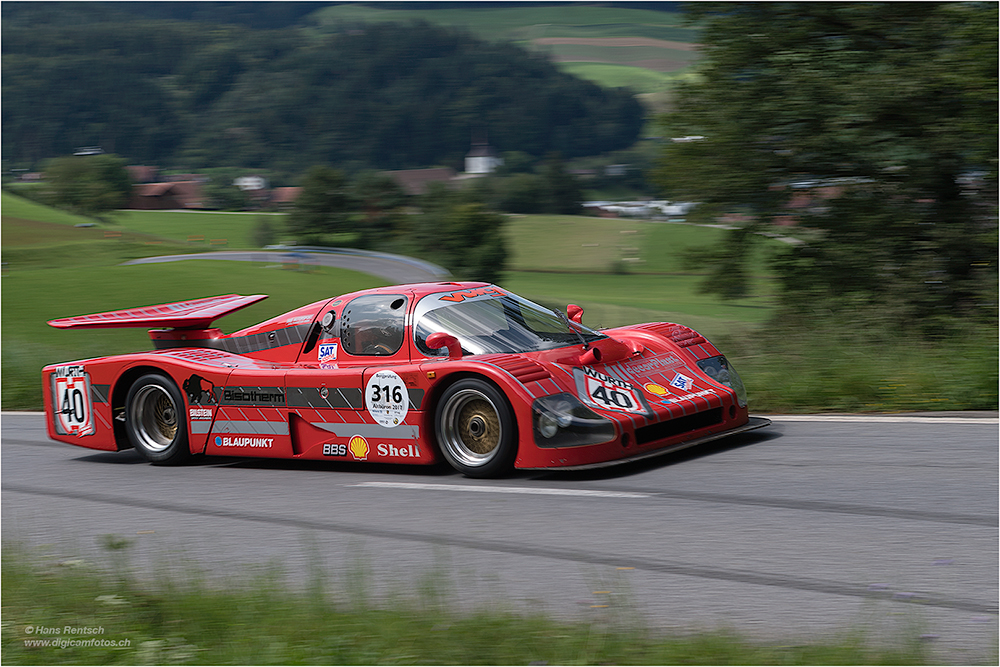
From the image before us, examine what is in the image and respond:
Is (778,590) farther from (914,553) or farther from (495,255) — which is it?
(495,255)

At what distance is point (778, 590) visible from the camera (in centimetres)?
428

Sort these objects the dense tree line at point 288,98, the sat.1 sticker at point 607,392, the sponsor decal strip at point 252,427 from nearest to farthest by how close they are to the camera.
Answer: the sat.1 sticker at point 607,392, the sponsor decal strip at point 252,427, the dense tree line at point 288,98

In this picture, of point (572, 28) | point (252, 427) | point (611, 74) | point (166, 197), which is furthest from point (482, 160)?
point (252, 427)

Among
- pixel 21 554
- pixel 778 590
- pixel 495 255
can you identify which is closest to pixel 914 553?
pixel 778 590

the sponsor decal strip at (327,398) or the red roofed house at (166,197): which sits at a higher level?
the red roofed house at (166,197)

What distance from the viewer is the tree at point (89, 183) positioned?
149 ft

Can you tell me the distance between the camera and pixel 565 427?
21.8ft

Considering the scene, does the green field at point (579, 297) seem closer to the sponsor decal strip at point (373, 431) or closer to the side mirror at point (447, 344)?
the side mirror at point (447, 344)

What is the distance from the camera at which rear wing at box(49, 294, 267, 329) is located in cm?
899

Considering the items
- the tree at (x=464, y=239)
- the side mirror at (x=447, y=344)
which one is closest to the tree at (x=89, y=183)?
the tree at (x=464, y=239)

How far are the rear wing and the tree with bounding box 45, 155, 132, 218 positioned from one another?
37652mm

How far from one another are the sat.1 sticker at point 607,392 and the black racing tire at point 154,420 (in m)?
3.63

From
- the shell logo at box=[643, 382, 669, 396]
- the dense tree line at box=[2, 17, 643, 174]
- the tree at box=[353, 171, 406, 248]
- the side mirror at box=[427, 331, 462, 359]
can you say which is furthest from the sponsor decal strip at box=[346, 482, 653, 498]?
the dense tree line at box=[2, 17, 643, 174]

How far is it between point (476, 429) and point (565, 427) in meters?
0.73
